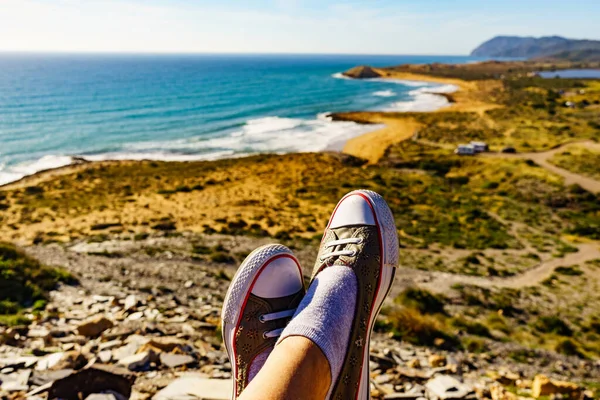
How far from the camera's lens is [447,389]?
4.27 meters

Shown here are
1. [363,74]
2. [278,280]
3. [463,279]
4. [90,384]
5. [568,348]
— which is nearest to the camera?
[278,280]

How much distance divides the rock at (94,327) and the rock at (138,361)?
145 centimetres

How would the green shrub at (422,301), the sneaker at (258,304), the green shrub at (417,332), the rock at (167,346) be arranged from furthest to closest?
the green shrub at (422,301) → the green shrub at (417,332) → the rock at (167,346) → the sneaker at (258,304)

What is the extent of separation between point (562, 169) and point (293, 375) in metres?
33.6

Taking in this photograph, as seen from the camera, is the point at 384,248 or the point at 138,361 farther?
the point at 138,361

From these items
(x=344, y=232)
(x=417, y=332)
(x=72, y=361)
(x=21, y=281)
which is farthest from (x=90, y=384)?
(x=417, y=332)

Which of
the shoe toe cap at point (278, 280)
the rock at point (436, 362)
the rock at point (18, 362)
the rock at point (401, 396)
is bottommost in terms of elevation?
the rock at point (436, 362)

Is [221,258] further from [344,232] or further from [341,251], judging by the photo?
[341,251]

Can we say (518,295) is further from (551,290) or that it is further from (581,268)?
(581,268)

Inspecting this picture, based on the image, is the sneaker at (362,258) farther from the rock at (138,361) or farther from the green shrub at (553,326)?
the green shrub at (553,326)

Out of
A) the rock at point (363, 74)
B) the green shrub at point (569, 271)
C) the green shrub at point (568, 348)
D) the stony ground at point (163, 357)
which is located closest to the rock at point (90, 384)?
the stony ground at point (163, 357)

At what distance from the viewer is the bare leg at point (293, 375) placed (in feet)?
6.03

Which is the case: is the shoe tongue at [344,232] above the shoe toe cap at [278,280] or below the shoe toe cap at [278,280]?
above

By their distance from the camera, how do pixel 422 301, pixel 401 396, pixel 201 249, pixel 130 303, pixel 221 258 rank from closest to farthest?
1. pixel 401 396
2. pixel 130 303
3. pixel 422 301
4. pixel 221 258
5. pixel 201 249
